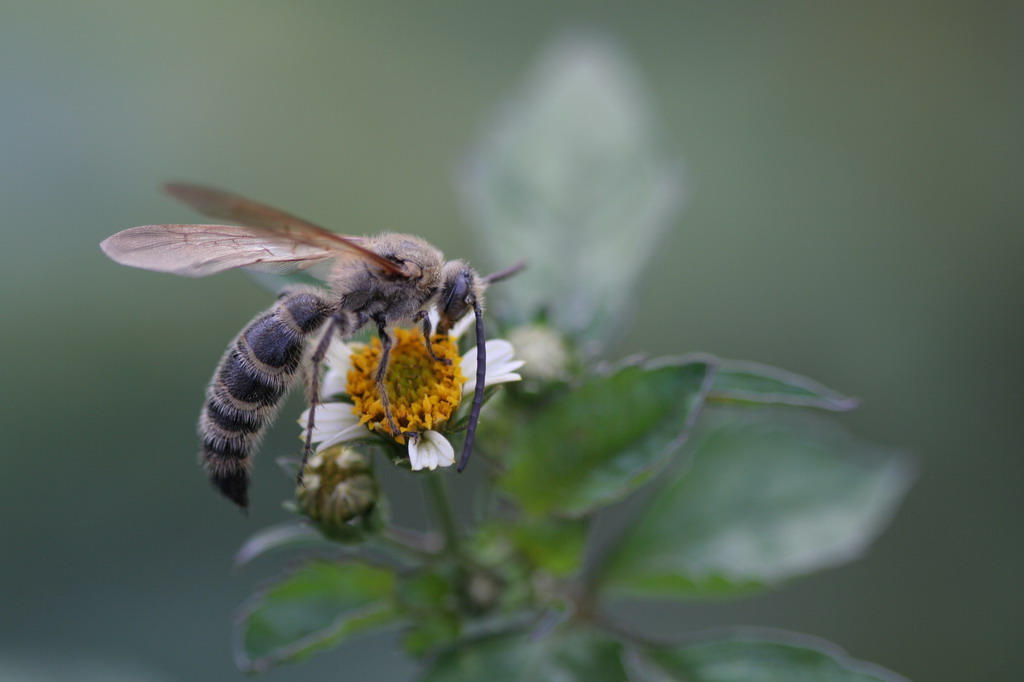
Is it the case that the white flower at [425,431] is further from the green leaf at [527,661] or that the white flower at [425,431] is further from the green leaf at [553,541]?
the green leaf at [527,661]

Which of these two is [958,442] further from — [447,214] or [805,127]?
[447,214]

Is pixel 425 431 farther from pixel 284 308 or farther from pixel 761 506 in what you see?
pixel 761 506

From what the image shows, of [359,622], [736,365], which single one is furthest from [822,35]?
[359,622]

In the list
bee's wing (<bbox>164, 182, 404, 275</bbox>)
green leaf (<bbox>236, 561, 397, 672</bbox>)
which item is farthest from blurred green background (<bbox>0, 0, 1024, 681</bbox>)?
bee's wing (<bbox>164, 182, 404, 275</bbox>)

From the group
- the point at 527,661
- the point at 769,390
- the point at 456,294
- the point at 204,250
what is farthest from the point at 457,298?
the point at 527,661

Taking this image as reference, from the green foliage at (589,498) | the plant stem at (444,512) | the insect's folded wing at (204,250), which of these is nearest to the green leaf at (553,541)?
the green foliage at (589,498)

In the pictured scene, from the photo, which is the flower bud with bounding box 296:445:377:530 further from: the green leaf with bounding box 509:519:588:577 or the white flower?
the green leaf with bounding box 509:519:588:577
